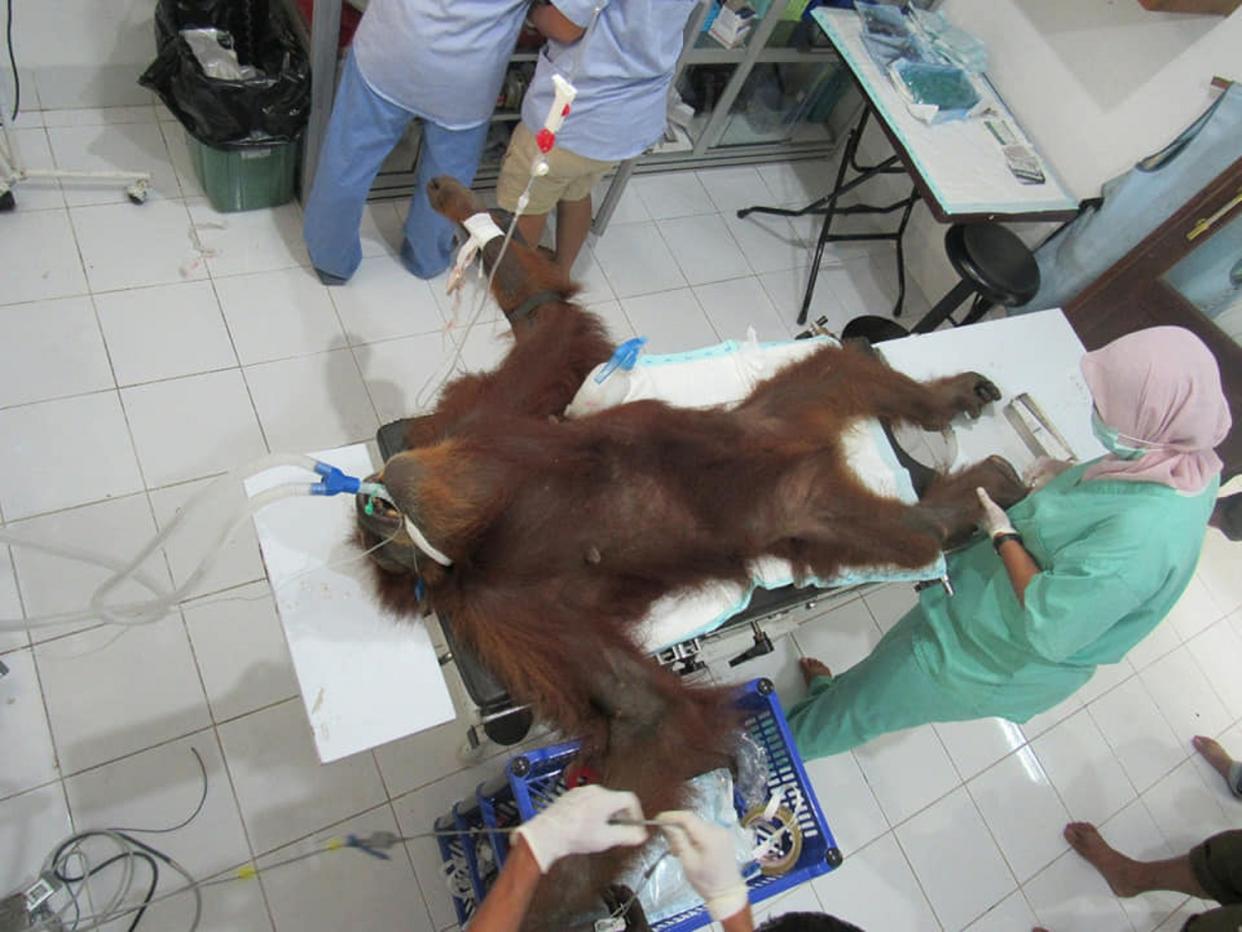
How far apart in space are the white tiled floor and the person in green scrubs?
0.67 meters

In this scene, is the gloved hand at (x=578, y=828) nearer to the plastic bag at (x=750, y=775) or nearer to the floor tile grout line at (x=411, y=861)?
the plastic bag at (x=750, y=775)

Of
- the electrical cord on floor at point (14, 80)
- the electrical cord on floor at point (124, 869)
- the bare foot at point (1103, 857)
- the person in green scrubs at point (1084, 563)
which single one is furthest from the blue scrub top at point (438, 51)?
the bare foot at point (1103, 857)

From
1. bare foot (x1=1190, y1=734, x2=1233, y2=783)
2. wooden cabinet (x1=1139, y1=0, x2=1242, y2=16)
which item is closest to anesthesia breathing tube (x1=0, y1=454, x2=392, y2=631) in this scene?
wooden cabinet (x1=1139, y1=0, x2=1242, y2=16)

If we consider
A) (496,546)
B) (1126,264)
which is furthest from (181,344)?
(1126,264)

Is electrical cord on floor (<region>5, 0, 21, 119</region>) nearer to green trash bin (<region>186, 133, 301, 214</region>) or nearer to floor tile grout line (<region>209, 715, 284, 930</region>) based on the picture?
green trash bin (<region>186, 133, 301, 214</region>)

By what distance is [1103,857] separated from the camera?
2.40 meters

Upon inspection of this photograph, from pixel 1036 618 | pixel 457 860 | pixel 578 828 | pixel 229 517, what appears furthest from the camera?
pixel 457 860

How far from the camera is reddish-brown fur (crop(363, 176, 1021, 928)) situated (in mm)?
1264

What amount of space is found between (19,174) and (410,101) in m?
1.28

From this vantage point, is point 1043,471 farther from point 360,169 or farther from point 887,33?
Answer: point 360,169

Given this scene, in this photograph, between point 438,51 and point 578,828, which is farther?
point 438,51

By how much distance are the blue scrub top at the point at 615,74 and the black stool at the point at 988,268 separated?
107 cm

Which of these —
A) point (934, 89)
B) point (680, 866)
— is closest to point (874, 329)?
point (934, 89)

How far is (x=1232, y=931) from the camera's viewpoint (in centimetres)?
181
